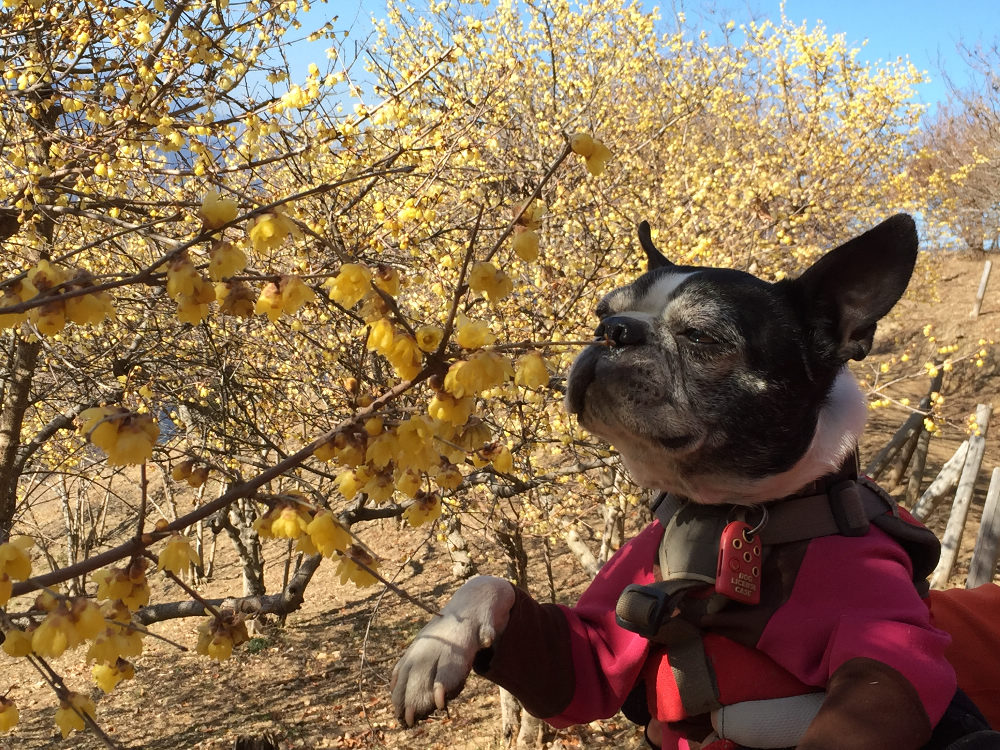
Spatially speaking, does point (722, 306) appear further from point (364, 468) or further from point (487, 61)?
point (487, 61)

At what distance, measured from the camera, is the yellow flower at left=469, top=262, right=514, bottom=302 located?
1.45 m

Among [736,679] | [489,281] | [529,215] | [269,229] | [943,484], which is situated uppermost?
[269,229]

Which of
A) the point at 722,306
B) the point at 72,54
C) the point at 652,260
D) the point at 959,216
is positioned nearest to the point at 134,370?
the point at 72,54

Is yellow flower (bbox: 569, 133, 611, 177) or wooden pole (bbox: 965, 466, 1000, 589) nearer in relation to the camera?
yellow flower (bbox: 569, 133, 611, 177)

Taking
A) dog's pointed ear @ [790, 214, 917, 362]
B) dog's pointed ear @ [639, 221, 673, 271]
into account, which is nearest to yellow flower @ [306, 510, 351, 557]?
dog's pointed ear @ [790, 214, 917, 362]

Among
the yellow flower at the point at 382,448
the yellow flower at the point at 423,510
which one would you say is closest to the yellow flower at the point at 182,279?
the yellow flower at the point at 382,448

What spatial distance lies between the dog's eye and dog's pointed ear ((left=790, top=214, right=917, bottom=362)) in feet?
1.01

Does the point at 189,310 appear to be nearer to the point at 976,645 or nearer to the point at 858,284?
the point at 858,284

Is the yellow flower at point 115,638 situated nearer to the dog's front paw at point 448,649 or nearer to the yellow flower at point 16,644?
the yellow flower at point 16,644

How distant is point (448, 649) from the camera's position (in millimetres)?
1692

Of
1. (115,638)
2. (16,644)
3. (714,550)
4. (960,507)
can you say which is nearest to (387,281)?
(115,638)

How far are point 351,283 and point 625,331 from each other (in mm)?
923

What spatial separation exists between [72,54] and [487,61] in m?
5.55

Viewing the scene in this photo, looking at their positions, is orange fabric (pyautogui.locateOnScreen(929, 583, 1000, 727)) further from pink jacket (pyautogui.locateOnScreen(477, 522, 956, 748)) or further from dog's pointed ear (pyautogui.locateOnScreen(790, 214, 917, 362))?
dog's pointed ear (pyautogui.locateOnScreen(790, 214, 917, 362))
